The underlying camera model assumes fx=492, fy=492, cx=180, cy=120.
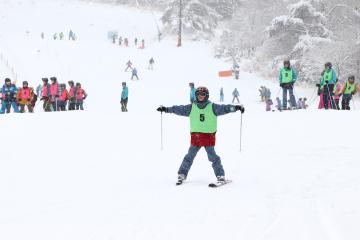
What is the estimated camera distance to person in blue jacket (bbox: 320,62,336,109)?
49.9 ft

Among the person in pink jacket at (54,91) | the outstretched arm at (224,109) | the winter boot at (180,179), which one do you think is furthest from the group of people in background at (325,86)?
the winter boot at (180,179)

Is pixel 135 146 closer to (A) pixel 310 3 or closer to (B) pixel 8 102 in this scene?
(B) pixel 8 102

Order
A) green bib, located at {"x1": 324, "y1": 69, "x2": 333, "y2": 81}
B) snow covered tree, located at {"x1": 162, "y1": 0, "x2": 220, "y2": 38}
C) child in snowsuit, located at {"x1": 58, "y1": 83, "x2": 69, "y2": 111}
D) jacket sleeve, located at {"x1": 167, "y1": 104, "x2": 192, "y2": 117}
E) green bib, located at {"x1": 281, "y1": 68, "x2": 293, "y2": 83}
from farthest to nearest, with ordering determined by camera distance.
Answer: snow covered tree, located at {"x1": 162, "y1": 0, "x2": 220, "y2": 38} → child in snowsuit, located at {"x1": 58, "y1": 83, "x2": 69, "y2": 111} → green bib, located at {"x1": 281, "y1": 68, "x2": 293, "y2": 83} → green bib, located at {"x1": 324, "y1": 69, "x2": 333, "y2": 81} → jacket sleeve, located at {"x1": 167, "y1": 104, "x2": 192, "y2": 117}

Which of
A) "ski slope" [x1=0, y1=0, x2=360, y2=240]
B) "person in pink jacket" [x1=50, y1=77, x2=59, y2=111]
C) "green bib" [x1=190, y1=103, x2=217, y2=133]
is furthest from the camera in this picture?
"person in pink jacket" [x1=50, y1=77, x2=59, y2=111]

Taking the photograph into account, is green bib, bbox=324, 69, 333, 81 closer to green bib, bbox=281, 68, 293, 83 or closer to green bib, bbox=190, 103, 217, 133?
green bib, bbox=281, 68, 293, 83

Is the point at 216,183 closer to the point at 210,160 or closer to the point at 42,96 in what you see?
the point at 210,160

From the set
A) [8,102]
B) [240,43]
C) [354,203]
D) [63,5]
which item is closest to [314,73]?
[240,43]

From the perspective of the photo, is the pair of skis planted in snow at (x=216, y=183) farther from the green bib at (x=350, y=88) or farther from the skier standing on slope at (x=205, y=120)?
the green bib at (x=350, y=88)

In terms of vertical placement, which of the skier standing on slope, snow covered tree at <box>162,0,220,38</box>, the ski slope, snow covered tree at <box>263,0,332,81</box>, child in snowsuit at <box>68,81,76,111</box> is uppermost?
snow covered tree at <box>162,0,220,38</box>

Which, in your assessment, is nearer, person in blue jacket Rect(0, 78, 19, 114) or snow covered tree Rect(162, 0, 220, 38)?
person in blue jacket Rect(0, 78, 19, 114)

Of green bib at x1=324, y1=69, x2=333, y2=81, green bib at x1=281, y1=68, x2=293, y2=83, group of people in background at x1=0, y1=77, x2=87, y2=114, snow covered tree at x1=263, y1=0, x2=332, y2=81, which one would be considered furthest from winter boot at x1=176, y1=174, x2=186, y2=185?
snow covered tree at x1=263, y1=0, x2=332, y2=81

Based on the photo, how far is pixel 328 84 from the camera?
15453mm

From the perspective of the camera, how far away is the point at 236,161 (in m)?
9.51

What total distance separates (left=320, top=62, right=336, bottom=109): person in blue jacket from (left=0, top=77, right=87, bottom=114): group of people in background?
334 inches
